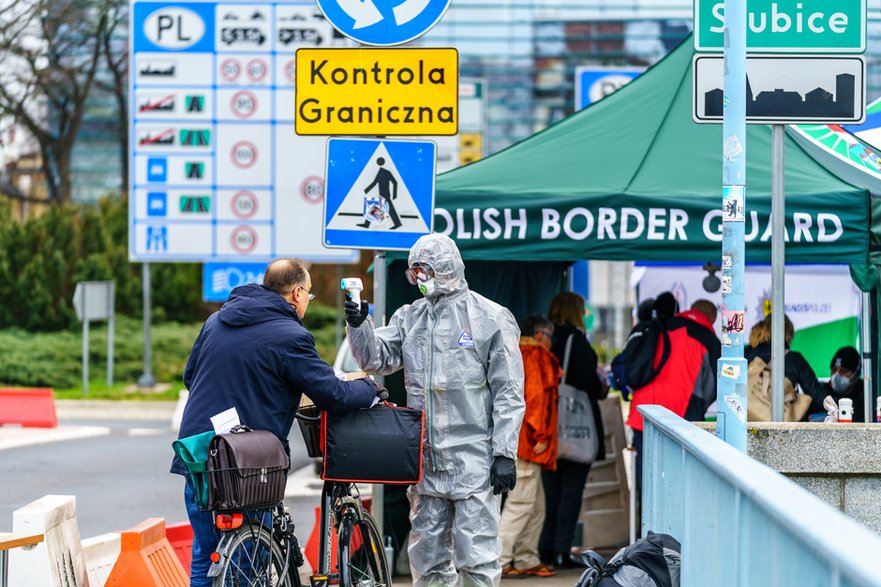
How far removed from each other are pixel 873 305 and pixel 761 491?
21.2 ft

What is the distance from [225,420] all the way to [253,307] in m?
0.50

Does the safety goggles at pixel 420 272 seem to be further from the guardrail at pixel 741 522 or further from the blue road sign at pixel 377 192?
the guardrail at pixel 741 522

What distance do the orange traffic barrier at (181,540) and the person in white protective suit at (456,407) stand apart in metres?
1.83

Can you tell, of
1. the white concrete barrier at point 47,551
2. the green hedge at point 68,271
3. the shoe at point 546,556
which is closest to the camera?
the white concrete barrier at point 47,551

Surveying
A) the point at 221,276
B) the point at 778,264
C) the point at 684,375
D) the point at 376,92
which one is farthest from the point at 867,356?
the point at 221,276

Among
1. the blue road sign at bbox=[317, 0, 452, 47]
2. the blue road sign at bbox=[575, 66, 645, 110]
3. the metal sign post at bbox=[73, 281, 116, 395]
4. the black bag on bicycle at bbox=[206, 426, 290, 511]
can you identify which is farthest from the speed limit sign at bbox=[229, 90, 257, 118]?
the black bag on bicycle at bbox=[206, 426, 290, 511]

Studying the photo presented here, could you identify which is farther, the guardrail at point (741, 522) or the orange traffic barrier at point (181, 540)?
the orange traffic barrier at point (181, 540)

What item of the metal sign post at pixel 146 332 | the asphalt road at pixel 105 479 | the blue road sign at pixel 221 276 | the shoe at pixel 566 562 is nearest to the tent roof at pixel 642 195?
the shoe at pixel 566 562

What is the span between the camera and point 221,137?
910 inches

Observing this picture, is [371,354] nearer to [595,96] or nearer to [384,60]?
[384,60]

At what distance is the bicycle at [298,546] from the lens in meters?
5.75

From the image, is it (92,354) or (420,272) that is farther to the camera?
(92,354)

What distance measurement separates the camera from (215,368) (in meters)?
6.07

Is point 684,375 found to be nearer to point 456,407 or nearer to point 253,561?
point 456,407
